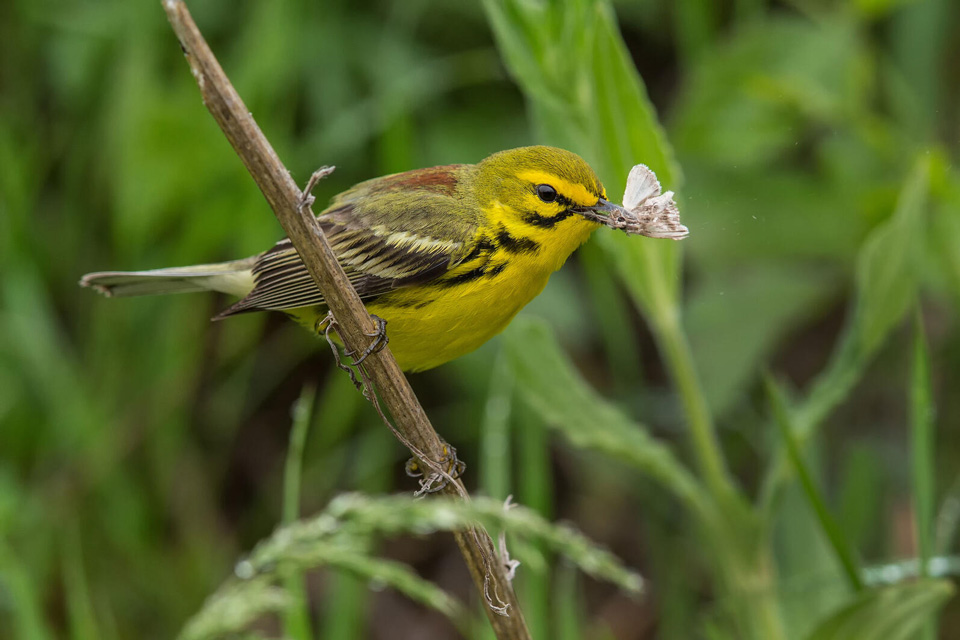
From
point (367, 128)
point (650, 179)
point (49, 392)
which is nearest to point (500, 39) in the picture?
point (650, 179)

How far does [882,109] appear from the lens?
4.24 metres

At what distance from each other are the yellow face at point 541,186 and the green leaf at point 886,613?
0.97 meters

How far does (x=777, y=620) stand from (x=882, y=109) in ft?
9.07

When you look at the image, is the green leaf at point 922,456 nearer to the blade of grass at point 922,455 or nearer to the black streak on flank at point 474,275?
the blade of grass at point 922,455

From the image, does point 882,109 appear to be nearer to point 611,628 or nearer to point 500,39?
point 611,628

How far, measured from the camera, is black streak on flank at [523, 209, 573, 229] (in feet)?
5.79

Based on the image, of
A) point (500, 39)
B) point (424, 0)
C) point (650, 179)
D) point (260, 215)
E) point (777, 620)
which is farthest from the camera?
point (424, 0)

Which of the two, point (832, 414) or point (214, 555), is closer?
point (214, 555)

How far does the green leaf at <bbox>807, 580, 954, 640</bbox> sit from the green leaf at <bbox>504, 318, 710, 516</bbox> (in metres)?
0.38

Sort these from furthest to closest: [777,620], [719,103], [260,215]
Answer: [260,215] < [719,103] < [777,620]

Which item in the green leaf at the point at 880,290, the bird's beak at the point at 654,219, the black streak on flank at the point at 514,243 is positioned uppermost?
the bird's beak at the point at 654,219

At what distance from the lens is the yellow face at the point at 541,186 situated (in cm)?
169

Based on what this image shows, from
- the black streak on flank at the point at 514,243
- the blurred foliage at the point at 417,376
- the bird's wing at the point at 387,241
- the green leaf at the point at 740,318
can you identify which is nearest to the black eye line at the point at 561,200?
the black streak on flank at the point at 514,243

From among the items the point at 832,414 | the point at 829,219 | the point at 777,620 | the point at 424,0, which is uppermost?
the point at 424,0
